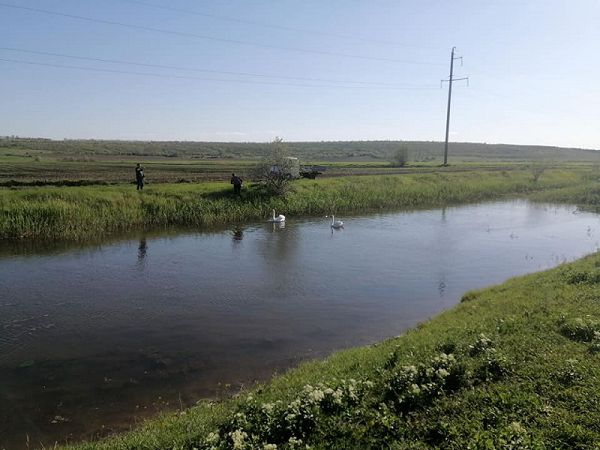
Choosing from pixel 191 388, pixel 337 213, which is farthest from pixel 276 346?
pixel 337 213

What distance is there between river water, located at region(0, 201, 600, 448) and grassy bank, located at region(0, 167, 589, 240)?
1.99 metres

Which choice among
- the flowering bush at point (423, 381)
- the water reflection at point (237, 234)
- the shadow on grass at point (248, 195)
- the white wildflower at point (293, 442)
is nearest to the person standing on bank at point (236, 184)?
the shadow on grass at point (248, 195)

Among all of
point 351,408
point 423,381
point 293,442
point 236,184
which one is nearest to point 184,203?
point 236,184

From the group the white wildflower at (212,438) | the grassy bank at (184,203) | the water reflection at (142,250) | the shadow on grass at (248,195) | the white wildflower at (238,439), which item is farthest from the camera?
the shadow on grass at (248,195)

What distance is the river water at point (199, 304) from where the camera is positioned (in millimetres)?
10617

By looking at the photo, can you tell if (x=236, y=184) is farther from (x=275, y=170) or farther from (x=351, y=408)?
(x=351, y=408)

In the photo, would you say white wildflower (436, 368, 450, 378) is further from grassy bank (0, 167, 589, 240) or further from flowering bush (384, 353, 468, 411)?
grassy bank (0, 167, 589, 240)

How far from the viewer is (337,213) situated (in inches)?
1486

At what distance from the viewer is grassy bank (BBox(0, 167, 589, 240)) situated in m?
25.6

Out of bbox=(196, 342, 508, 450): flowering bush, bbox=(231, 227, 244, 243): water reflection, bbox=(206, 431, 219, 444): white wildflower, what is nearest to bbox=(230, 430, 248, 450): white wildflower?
bbox=(196, 342, 508, 450): flowering bush

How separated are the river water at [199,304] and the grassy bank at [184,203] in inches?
78.3

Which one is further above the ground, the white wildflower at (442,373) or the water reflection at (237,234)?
the white wildflower at (442,373)

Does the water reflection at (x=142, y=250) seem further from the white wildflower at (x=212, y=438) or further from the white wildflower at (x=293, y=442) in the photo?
the white wildflower at (x=293, y=442)

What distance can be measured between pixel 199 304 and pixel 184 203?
1571cm
